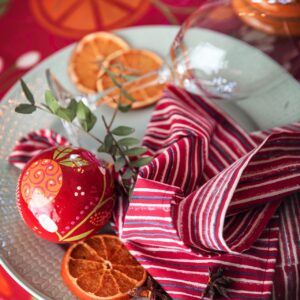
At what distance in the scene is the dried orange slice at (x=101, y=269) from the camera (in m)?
0.47

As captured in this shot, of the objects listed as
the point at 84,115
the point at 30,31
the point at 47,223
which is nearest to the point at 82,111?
the point at 84,115

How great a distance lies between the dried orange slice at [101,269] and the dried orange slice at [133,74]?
189mm

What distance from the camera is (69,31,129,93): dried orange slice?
65 centimetres

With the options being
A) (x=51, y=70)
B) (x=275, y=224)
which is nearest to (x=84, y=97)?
(x=51, y=70)

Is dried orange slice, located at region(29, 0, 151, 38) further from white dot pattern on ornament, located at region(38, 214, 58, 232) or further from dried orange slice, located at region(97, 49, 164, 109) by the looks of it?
white dot pattern on ornament, located at region(38, 214, 58, 232)

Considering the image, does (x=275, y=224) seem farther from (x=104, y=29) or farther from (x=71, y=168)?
(x=104, y=29)

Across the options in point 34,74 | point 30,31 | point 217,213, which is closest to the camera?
point 217,213

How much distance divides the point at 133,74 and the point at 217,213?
279mm

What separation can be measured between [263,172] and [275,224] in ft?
0.17

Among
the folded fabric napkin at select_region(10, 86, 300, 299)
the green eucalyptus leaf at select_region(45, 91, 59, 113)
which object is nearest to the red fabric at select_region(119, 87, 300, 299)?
the folded fabric napkin at select_region(10, 86, 300, 299)

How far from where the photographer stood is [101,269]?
1.59 feet

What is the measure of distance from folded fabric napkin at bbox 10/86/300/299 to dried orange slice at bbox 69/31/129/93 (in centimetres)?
15

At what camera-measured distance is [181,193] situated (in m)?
0.45

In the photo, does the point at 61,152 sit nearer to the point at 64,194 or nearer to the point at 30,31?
the point at 64,194
